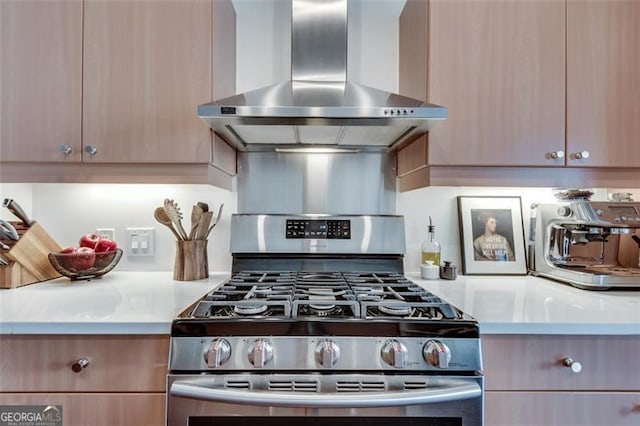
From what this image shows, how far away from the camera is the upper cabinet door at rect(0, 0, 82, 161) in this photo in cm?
121

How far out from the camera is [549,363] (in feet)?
3.03

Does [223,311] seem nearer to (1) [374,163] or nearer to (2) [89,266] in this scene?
(2) [89,266]

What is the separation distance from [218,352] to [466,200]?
124cm

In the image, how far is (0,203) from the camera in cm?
146

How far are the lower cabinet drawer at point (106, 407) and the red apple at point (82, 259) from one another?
50 cm

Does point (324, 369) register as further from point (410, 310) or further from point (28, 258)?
point (28, 258)

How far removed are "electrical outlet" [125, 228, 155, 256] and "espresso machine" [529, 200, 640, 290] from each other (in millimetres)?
1726

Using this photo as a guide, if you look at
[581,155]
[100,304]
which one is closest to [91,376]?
[100,304]

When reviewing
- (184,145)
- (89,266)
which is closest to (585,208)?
(184,145)

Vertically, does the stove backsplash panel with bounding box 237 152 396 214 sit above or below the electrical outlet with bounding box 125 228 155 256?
above

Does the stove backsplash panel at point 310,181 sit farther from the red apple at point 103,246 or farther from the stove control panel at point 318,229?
the red apple at point 103,246

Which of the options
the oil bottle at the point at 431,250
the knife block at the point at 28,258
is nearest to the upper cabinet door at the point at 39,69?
the knife block at the point at 28,258

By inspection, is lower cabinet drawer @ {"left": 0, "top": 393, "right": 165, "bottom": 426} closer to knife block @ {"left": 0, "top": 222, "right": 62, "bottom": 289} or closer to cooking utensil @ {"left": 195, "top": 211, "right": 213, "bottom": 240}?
knife block @ {"left": 0, "top": 222, "right": 62, "bottom": 289}

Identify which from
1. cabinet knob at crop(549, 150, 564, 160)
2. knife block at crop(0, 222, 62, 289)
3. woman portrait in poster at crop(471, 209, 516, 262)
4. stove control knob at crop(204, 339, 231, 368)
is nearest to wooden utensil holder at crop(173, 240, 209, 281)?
knife block at crop(0, 222, 62, 289)
